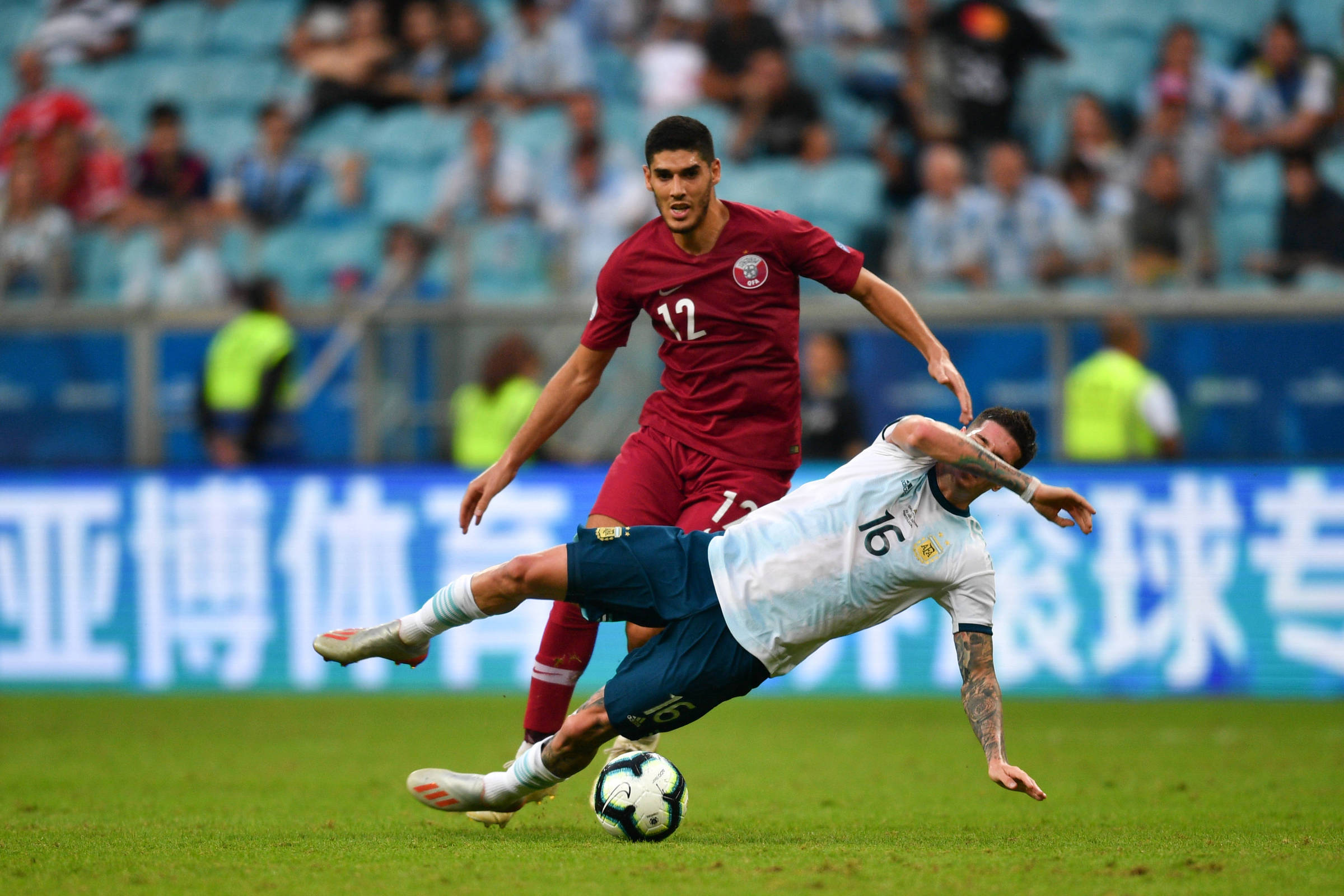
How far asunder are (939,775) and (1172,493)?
159 inches

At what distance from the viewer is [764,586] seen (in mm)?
5660

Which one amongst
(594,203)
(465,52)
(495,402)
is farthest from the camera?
(465,52)

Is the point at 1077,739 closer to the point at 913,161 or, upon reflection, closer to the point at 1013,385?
the point at 1013,385

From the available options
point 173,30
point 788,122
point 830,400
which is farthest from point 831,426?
point 173,30

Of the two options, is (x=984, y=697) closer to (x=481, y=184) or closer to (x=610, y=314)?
(x=610, y=314)

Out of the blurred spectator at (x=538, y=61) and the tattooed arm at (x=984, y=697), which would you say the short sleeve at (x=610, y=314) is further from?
the blurred spectator at (x=538, y=61)

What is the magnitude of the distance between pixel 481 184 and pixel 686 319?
872 centimetres

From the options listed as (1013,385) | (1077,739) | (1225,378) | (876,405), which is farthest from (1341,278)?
(1077,739)

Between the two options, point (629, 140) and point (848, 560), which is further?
point (629, 140)

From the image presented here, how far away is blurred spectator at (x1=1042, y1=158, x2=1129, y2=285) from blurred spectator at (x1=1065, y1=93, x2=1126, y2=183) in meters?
0.15

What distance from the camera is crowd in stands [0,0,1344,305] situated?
12516 mm

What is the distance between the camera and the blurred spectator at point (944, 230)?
11.9m

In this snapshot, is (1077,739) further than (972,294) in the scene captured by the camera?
No

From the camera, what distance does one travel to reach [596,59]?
16.3 meters
